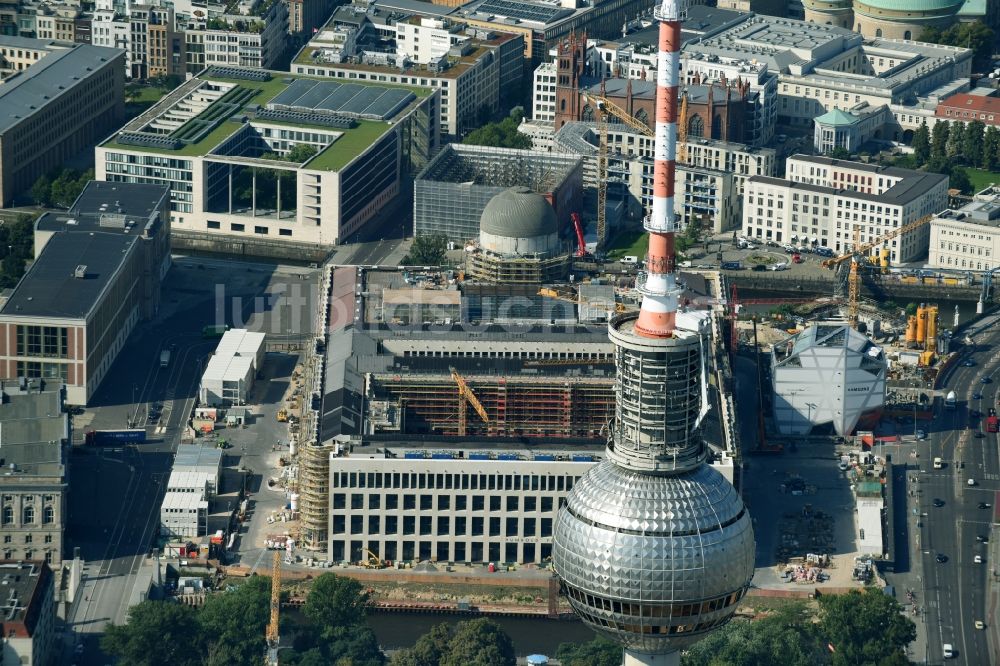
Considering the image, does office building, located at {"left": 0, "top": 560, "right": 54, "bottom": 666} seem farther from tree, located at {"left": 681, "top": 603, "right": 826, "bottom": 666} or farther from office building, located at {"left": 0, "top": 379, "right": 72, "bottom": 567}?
tree, located at {"left": 681, "top": 603, "right": 826, "bottom": 666}

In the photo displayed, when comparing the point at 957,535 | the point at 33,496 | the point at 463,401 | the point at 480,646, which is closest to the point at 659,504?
the point at 480,646

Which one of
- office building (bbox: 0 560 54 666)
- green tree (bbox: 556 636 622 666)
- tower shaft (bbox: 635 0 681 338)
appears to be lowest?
green tree (bbox: 556 636 622 666)

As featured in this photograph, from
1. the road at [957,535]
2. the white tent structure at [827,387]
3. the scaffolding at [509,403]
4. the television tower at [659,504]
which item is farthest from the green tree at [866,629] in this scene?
the television tower at [659,504]

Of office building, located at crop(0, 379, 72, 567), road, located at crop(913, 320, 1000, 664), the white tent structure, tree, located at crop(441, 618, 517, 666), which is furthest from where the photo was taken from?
the white tent structure

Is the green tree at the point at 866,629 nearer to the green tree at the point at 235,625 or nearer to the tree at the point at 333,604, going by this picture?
the tree at the point at 333,604

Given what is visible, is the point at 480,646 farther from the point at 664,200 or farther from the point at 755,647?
the point at 664,200

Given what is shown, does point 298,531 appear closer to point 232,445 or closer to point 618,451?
point 232,445

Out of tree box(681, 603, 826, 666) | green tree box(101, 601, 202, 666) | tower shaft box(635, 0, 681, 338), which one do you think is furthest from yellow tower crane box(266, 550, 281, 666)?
tower shaft box(635, 0, 681, 338)
